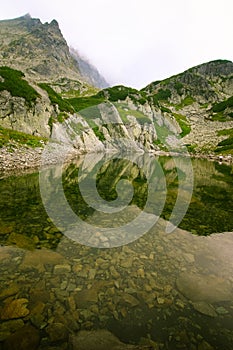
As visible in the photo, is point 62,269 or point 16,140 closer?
point 62,269

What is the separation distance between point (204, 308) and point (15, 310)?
430 cm

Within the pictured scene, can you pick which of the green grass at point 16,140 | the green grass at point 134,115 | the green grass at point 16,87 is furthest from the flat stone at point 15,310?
the green grass at point 134,115

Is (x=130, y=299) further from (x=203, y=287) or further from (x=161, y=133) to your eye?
(x=161, y=133)

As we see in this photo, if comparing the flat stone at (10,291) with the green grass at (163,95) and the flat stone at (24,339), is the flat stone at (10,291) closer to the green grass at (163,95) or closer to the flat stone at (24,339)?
the flat stone at (24,339)

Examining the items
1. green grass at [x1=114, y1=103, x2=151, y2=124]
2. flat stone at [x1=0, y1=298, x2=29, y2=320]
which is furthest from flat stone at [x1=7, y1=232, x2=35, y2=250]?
green grass at [x1=114, y1=103, x2=151, y2=124]

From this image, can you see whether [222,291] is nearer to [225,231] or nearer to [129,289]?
[129,289]

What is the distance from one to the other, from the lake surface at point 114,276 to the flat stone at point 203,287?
0.09 ft

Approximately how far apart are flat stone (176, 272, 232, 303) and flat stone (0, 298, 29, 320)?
3860 millimetres

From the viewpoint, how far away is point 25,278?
19.0 feet

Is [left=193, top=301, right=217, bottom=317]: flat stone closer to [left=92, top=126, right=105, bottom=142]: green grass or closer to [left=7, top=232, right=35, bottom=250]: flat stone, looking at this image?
[left=7, top=232, right=35, bottom=250]: flat stone

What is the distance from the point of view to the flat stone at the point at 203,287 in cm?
560

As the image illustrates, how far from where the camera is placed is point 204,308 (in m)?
5.20

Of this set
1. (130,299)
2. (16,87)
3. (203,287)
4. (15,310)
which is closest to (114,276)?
(130,299)

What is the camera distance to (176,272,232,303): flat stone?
18.4 ft
